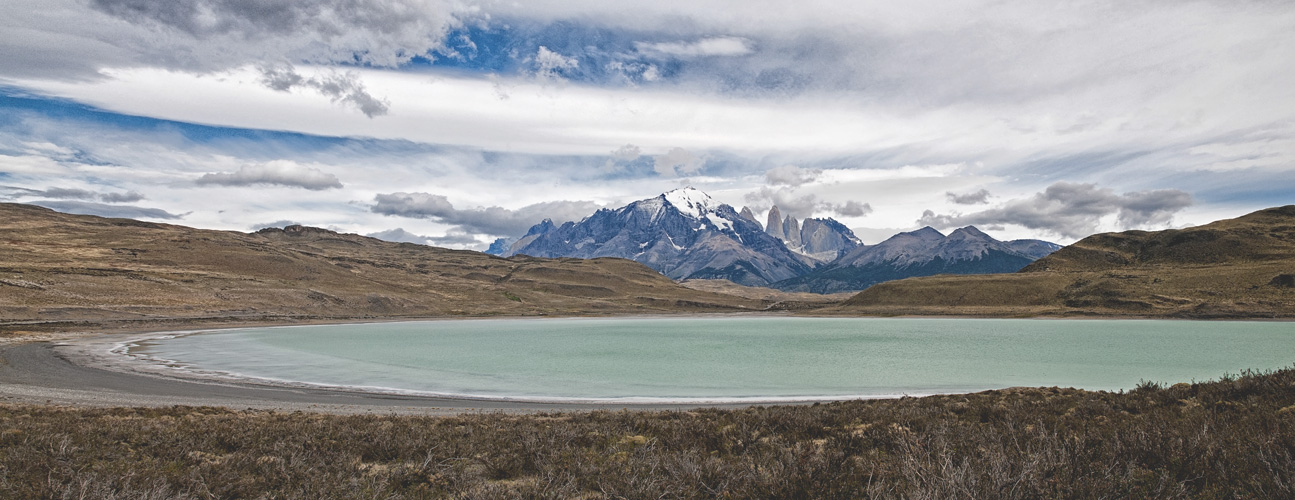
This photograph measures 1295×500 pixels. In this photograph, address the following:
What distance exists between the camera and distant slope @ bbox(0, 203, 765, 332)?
272ft

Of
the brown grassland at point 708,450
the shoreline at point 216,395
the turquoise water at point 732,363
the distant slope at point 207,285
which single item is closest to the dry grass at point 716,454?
the brown grassland at point 708,450

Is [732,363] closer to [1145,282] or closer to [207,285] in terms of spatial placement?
[207,285]

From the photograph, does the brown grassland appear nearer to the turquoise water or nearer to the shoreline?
the shoreline

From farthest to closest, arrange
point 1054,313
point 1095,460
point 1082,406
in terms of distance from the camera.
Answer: point 1054,313 → point 1082,406 → point 1095,460

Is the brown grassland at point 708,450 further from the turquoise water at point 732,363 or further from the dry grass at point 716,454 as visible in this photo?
the turquoise water at point 732,363

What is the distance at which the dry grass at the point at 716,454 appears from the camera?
6.98 meters

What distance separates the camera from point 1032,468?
6.47 meters

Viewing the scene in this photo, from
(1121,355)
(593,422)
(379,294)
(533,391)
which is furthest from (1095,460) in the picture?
(379,294)

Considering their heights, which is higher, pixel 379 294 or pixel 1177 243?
pixel 1177 243

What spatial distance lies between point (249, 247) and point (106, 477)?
17724 centimetres

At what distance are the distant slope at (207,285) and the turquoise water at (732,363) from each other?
32.2m

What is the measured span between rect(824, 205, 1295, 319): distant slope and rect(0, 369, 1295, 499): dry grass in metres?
116

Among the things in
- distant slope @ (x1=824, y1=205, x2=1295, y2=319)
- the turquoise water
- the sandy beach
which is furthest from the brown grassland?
distant slope @ (x1=824, y1=205, x2=1295, y2=319)

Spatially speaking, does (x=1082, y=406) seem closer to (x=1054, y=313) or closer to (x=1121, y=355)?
(x=1121, y=355)
